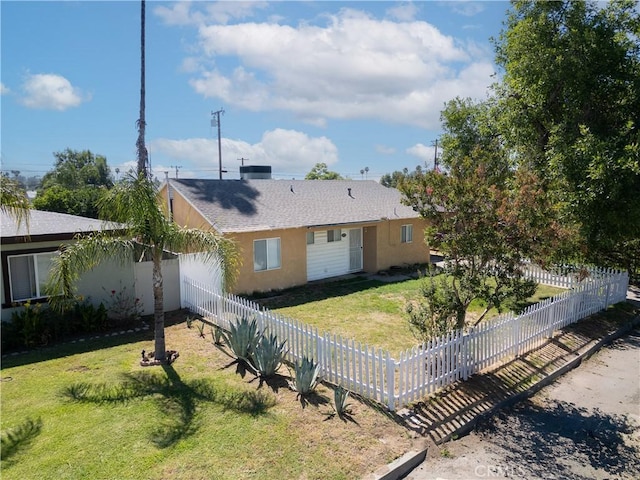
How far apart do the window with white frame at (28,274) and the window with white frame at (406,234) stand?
15.6 metres

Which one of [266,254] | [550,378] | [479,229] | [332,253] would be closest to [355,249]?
[332,253]

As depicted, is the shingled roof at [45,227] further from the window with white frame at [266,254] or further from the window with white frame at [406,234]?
the window with white frame at [406,234]

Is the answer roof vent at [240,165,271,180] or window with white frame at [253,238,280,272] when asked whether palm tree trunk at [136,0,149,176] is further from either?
roof vent at [240,165,271,180]

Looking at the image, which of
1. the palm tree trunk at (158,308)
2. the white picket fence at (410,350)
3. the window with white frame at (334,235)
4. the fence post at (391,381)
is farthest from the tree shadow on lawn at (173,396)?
the window with white frame at (334,235)

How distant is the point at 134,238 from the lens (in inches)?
366

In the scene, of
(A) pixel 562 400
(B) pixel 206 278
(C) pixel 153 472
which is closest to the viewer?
(C) pixel 153 472

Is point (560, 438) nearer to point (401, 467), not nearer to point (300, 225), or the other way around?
point (401, 467)

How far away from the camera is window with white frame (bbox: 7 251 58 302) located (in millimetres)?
11281

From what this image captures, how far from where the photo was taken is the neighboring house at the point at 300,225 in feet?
53.3

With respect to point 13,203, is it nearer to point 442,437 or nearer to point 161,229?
point 161,229

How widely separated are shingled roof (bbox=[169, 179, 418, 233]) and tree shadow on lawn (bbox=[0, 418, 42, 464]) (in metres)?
8.86

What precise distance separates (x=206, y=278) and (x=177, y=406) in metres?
6.93

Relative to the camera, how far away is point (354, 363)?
773cm

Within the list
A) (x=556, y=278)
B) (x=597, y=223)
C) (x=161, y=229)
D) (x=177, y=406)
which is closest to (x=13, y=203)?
(x=161, y=229)
